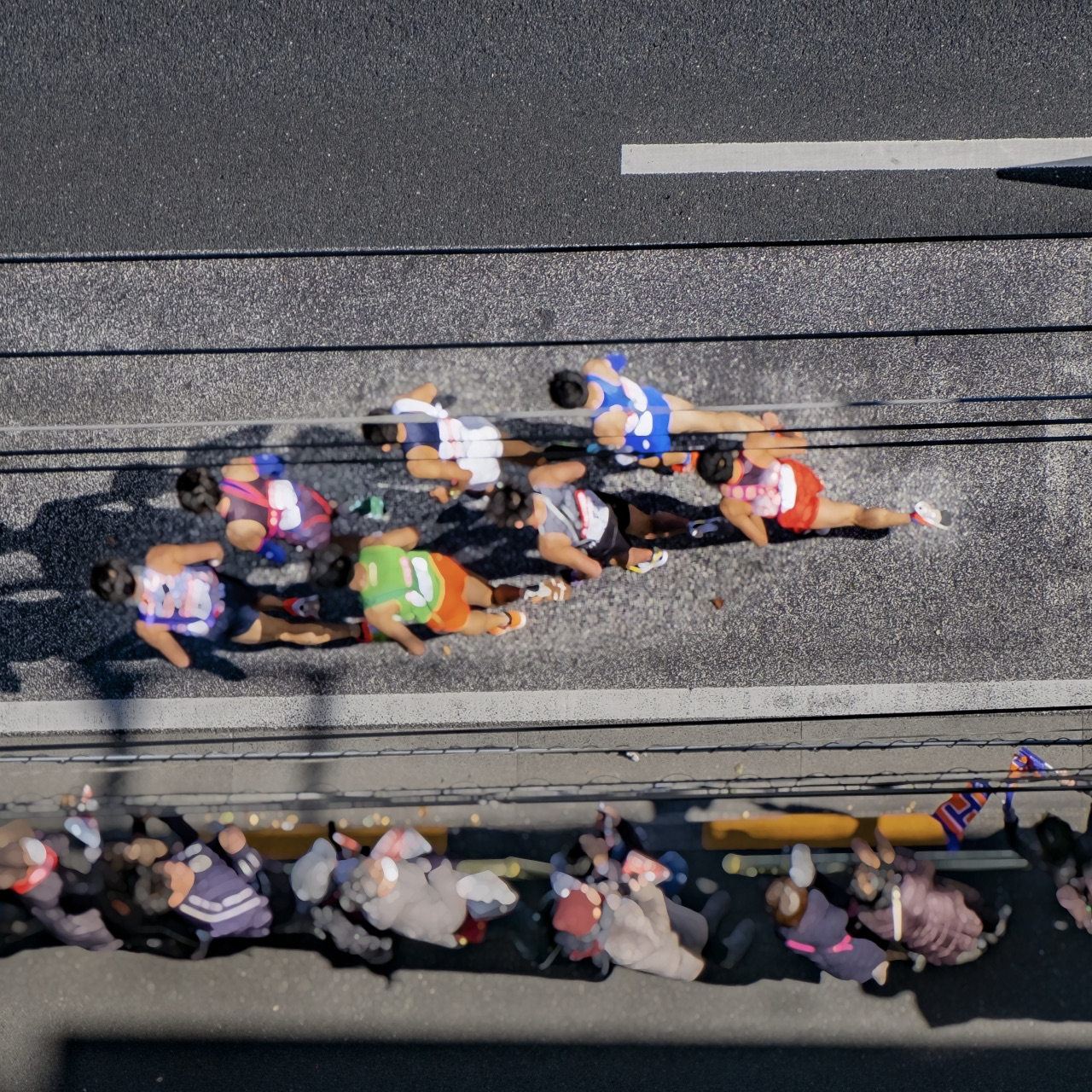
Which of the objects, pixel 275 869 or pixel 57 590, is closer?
pixel 275 869

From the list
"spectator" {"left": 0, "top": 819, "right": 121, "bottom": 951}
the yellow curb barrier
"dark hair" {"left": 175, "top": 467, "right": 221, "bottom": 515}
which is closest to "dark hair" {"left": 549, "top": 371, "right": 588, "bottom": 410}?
"dark hair" {"left": 175, "top": 467, "right": 221, "bottom": 515}

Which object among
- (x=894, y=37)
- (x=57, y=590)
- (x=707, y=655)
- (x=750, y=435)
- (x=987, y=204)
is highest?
(x=894, y=37)

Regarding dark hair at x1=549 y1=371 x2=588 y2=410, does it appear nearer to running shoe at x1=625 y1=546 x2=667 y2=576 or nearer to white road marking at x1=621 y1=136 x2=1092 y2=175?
running shoe at x1=625 y1=546 x2=667 y2=576

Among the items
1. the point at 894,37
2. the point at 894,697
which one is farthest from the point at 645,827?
the point at 894,37

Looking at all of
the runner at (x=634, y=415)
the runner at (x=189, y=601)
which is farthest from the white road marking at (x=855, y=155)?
the runner at (x=189, y=601)

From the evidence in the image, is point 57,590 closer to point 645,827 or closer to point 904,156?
point 645,827

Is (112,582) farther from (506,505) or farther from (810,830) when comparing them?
(810,830)

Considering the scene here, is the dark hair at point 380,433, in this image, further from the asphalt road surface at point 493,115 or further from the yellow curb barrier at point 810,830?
the yellow curb barrier at point 810,830
